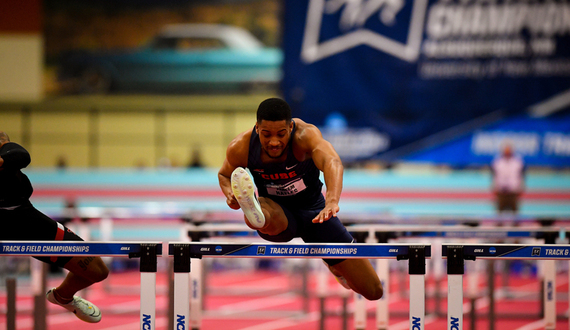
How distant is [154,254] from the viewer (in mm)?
3621

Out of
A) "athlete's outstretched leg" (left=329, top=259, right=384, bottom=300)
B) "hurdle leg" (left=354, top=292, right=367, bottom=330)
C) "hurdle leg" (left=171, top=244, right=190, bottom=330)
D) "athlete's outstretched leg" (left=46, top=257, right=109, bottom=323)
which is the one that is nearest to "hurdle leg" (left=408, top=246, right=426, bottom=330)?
"athlete's outstretched leg" (left=329, top=259, right=384, bottom=300)

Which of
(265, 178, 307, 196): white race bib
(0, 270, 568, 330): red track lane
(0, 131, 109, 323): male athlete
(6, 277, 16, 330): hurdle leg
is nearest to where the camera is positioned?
(0, 131, 109, 323): male athlete

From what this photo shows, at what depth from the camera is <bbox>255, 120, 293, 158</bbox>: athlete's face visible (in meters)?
3.91

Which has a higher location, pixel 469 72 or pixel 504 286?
pixel 469 72

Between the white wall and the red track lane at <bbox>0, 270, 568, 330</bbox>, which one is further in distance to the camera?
the white wall

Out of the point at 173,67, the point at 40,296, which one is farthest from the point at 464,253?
the point at 173,67

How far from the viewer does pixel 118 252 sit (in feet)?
11.9

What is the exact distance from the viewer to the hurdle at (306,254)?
3.51 meters

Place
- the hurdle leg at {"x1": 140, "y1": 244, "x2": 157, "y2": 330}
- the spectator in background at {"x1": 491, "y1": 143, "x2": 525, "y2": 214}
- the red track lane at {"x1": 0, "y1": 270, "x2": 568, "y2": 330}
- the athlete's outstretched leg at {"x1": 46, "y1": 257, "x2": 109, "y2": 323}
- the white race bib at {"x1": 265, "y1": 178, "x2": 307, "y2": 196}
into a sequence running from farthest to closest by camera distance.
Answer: the spectator in background at {"x1": 491, "y1": 143, "x2": 525, "y2": 214} < the red track lane at {"x1": 0, "y1": 270, "x2": 568, "y2": 330} < the white race bib at {"x1": 265, "y1": 178, "x2": 307, "y2": 196} < the athlete's outstretched leg at {"x1": 46, "y1": 257, "x2": 109, "y2": 323} < the hurdle leg at {"x1": 140, "y1": 244, "x2": 157, "y2": 330}

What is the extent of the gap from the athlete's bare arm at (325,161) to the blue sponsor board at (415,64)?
5.30 m

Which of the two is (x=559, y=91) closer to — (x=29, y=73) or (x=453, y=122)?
(x=453, y=122)

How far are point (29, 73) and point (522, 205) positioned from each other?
13990mm

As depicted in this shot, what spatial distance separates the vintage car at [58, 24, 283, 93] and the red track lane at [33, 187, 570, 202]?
245 inches

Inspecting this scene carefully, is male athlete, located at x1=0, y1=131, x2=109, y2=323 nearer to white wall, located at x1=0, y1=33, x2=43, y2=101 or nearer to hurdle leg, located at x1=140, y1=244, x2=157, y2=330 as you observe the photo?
hurdle leg, located at x1=140, y1=244, x2=157, y2=330
